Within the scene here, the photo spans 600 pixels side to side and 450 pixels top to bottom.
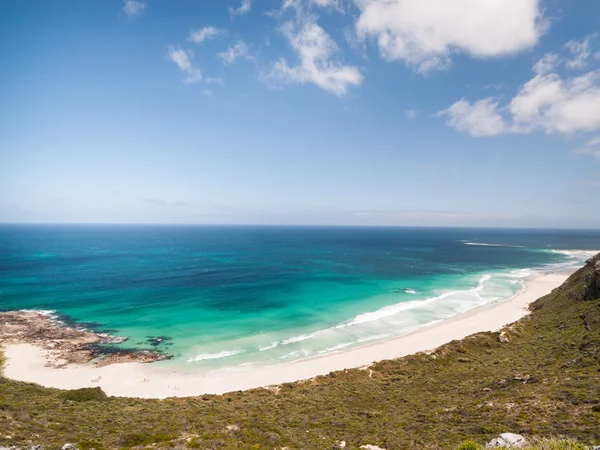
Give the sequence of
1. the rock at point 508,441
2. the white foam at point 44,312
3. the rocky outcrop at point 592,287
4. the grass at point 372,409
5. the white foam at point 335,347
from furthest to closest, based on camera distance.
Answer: the white foam at point 44,312
the white foam at point 335,347
the rocky outcrop at point 592,287
the grass at point 372,409
the rock at point 508,441

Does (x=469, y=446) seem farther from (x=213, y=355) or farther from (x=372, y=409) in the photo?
(x=213, y=355)

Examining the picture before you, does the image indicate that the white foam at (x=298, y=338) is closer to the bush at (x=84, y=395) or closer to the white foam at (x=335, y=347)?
the white foam at (x=335, y=347)

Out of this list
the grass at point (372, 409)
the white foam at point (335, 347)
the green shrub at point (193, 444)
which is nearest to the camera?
the green shrub at point (193, 444)

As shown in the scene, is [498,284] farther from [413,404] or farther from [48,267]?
[48,267]

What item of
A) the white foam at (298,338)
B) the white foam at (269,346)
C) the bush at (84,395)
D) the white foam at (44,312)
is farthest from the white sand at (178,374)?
the white foam at (44,312)

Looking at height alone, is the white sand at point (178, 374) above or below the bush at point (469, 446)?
below


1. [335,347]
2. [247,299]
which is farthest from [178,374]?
[247,299]

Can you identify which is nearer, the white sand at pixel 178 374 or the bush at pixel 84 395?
the bush at pixel 84 395
